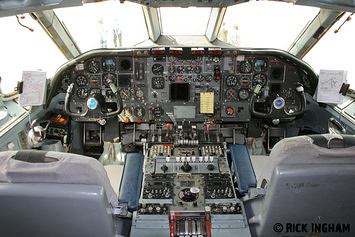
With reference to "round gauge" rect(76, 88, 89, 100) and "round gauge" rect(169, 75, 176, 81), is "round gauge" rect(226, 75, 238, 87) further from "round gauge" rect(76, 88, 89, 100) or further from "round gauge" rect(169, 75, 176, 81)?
"round gauge" rect(76, 88, 89, 100)

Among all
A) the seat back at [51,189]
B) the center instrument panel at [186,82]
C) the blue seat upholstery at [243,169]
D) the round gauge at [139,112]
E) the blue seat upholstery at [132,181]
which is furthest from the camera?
the round gauge at [139,112]

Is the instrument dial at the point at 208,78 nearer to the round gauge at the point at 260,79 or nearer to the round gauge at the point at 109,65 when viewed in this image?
the round gauge at the point at 260,79

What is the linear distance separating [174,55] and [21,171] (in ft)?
8.09

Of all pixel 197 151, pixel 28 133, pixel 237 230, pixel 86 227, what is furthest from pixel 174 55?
pixel 86 227

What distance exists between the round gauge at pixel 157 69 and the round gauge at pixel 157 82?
76 millimetres

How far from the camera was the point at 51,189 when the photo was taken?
5.18 feet

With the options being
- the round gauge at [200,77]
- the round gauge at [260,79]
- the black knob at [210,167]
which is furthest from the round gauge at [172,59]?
the black knob at [210,167]

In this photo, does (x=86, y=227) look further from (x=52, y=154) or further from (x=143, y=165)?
(x=143, y=165)

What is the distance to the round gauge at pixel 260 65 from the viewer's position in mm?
3795

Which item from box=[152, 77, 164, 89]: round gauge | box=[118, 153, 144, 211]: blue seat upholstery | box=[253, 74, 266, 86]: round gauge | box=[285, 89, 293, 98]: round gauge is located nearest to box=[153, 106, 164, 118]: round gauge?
box=[152, 77, 164, 89]: round gauge

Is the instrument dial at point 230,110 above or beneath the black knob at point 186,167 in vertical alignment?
above

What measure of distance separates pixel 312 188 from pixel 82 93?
10.0 feet

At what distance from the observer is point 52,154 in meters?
1.64

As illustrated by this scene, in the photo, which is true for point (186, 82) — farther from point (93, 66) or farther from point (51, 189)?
point (51, 189)
